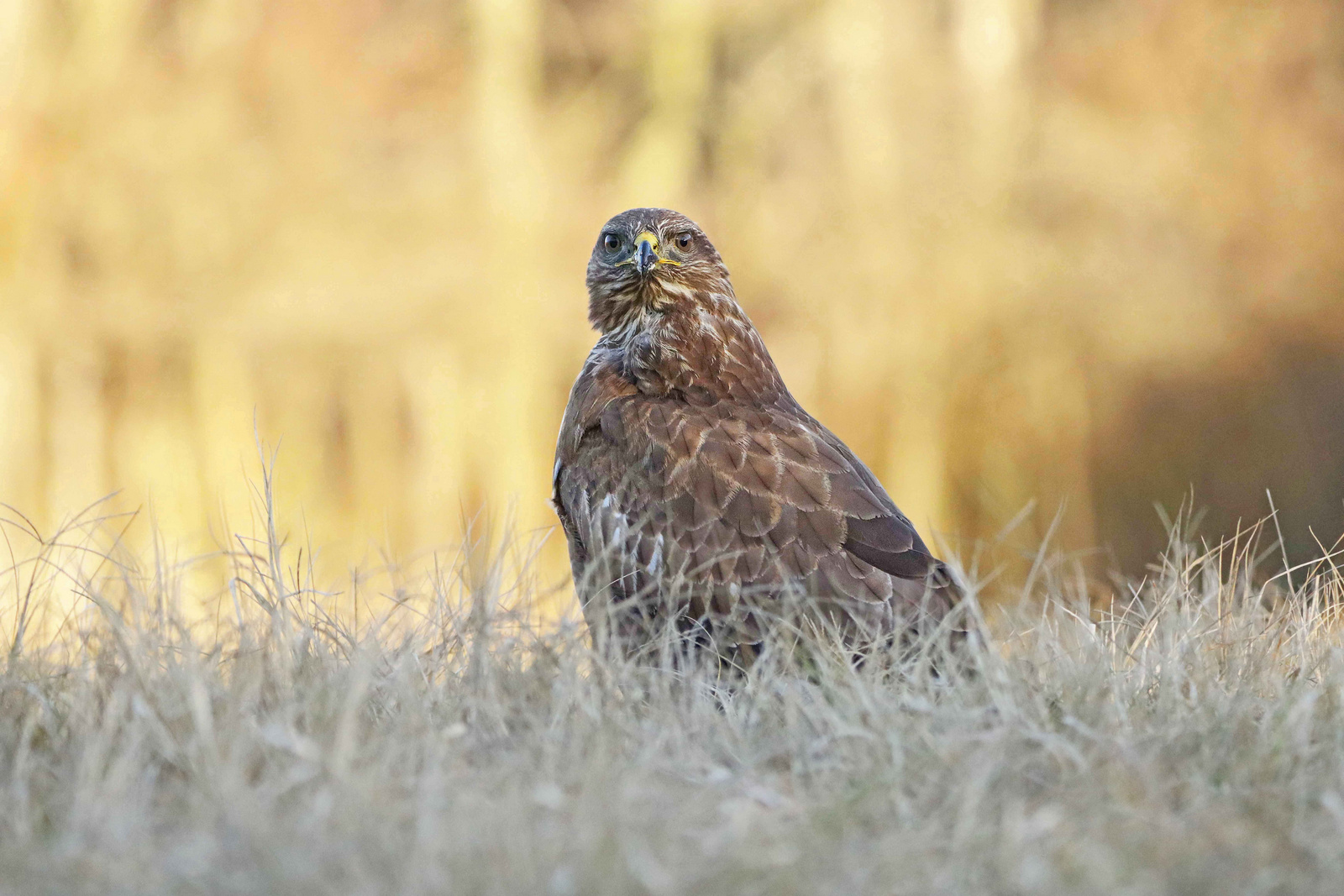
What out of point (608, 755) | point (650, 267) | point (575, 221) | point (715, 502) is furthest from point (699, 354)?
point (575, 221)

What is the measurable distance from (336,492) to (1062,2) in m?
9.20

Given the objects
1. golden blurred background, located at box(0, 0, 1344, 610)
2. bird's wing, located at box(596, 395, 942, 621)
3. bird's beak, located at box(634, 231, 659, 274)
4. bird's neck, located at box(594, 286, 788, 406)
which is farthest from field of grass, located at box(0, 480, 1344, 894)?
golden blurred background, located at box(0, 0, 1344, 610)

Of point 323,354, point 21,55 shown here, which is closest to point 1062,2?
point 323,354

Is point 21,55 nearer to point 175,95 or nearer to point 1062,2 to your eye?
point 175,95

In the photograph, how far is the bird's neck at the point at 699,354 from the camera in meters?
4.09

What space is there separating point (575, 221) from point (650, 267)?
8.54m

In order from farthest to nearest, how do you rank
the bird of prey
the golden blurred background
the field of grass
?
the golden blurred background, the bird of prey, the field of grass

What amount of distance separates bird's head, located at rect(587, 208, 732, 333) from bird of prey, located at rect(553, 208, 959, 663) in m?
0.01

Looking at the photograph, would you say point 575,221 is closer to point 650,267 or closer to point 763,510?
point 650,267

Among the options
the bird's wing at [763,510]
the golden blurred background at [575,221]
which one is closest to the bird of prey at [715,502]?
the bird's wing at [763,510]

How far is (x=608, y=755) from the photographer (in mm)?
2439

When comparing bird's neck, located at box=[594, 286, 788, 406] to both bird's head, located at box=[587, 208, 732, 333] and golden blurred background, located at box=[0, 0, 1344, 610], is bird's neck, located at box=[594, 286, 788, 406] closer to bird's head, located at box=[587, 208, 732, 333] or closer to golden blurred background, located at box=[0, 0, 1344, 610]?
bird's head, located at box=[587, 208, 732, 333]

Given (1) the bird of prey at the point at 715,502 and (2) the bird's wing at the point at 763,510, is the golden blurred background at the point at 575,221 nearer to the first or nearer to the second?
(1) the bird of prey at the point at 715,502

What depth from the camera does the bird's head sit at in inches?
171
